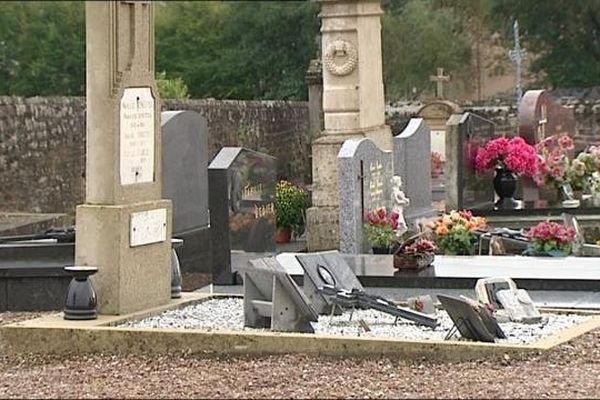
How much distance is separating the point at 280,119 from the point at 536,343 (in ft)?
60.0

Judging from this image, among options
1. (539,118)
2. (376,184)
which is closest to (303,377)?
(376,184)

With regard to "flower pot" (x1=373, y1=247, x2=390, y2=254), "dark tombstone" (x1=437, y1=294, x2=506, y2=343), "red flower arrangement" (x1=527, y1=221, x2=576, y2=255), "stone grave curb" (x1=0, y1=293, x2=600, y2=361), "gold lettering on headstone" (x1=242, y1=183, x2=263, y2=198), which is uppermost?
"gold lettering on headstone" (x1=242, y1=183, x2=263, y2=198)

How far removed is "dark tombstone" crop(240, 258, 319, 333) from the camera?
9.76m

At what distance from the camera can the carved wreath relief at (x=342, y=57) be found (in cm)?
1711

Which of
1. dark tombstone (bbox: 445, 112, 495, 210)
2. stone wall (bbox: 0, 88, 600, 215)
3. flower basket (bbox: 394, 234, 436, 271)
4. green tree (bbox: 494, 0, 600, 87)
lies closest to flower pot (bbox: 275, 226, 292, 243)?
dark tombstone (bbox: 445, 112, 495, 210)

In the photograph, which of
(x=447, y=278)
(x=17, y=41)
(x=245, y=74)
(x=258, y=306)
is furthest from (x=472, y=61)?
(x=258, y=306)

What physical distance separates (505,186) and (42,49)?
26655 mm

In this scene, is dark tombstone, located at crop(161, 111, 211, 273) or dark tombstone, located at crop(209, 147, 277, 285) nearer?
dark tombstone, located at crop(209, 147, 277, 285)

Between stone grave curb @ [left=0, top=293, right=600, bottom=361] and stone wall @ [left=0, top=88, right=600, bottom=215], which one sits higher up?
stone wall @ [left=0, top=88, right=600, bottom=215]

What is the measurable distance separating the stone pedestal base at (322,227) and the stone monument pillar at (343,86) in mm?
11

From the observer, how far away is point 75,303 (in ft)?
33.2

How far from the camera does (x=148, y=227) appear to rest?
10.7m

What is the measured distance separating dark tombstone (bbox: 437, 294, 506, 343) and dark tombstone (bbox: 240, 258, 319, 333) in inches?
35.2

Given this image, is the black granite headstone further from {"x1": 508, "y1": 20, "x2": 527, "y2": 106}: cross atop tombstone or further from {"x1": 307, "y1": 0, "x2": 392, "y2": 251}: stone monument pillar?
A: {"x1": 508, "y1": 20, "x2": 527, "y2": 106}: cross atop tombstone
